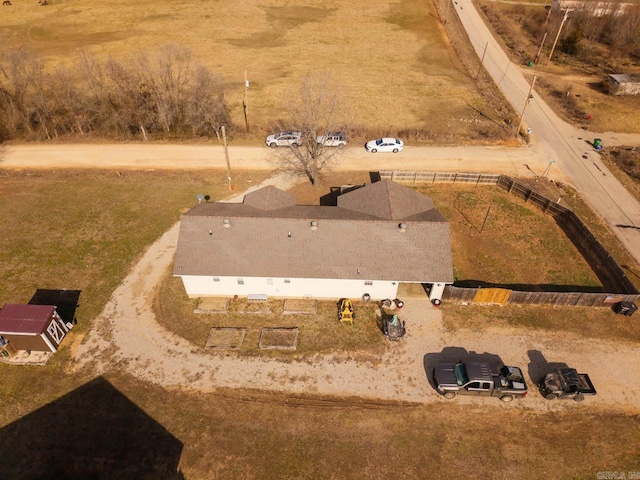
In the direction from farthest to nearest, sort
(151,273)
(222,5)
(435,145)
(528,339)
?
(222,5) < (435,145) < (151,273) < (528,339)

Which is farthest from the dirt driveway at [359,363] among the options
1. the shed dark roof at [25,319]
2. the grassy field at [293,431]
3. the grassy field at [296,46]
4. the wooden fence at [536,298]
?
the grassy field at [296,46]

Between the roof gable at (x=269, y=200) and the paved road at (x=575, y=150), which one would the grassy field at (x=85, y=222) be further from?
the paved road at (x=575, y=150)

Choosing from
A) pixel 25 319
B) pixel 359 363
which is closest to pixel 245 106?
pixel 25 319

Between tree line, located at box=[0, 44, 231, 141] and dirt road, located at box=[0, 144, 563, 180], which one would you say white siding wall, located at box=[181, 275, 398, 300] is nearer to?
dirt road, located at box=[0, 144, 563, 180]

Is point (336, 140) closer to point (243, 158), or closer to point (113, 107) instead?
point (243, 158)

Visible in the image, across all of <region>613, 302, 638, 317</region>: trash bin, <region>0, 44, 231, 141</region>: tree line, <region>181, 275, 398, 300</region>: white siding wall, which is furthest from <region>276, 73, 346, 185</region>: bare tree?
<region>613, 302, 638, 317</region>: trash bin

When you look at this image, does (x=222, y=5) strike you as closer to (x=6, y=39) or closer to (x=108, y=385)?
(x=6, y=39)

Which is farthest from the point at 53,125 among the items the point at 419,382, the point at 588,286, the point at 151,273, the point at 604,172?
the point at 604,172
